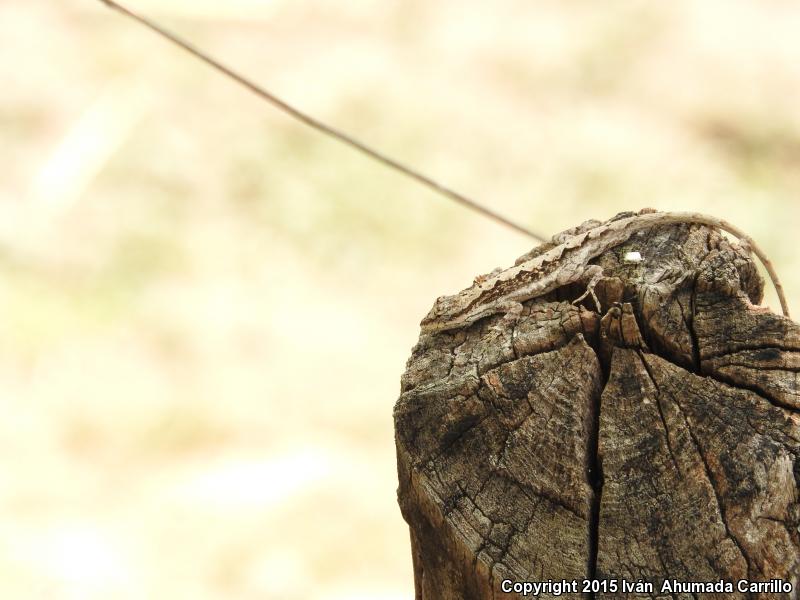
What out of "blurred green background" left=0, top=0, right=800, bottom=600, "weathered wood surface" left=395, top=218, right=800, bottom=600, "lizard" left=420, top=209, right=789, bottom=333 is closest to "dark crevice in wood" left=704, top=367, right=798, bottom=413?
"weathered wood surface" left=395, top=218, right=800, bottom=600

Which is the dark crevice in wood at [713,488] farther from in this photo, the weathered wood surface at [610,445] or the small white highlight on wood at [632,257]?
the small white highlight on wood at [632,257]

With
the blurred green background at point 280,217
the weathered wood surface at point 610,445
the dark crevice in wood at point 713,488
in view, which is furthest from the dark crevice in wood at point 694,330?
the blurred green background at point 280,217

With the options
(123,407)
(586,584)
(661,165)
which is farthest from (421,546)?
(661,165)

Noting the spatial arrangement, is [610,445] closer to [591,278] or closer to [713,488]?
[713,488]

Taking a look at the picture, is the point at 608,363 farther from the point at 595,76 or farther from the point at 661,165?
the point at 595,76

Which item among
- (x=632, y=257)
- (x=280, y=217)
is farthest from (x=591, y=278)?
(x=280, y=217)

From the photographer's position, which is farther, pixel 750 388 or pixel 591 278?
pixel 591 278
